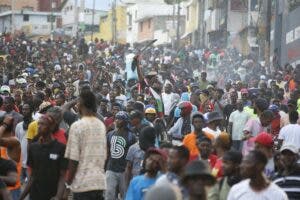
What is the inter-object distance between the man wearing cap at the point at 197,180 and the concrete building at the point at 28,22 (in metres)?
88.2

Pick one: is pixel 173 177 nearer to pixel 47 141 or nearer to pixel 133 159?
pixel 47 141

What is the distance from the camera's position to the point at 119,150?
14.1 m

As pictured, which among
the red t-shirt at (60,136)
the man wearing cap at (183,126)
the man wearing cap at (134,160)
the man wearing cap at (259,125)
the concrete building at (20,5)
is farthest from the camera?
the concrete building at (20,5)

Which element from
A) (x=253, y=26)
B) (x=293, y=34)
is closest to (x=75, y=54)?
(x=253, y=26)

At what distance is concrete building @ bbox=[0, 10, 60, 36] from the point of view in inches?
3819

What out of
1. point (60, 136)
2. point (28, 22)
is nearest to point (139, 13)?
point (28, 22)

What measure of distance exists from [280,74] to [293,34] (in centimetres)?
850

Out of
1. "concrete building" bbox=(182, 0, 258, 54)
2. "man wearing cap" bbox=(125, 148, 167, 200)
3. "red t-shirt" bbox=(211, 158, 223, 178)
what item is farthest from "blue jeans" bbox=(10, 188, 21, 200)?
"concrete building" bbox=(182, 0, 258, 54)

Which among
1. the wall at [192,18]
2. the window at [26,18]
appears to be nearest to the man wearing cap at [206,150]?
the wall at [192,18]

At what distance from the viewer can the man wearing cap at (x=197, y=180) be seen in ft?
23.9

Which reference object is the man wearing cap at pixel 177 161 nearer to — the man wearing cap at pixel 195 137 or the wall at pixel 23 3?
the man wearing cap at pixel 195 137

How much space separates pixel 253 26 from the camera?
51.9 meters

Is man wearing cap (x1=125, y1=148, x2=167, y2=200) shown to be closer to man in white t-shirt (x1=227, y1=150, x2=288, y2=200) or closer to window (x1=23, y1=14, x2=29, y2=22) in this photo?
man in white t-shirt (x1=227, y1=150, x2=288, y2=200)

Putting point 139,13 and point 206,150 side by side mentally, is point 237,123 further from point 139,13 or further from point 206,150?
point 139,13
